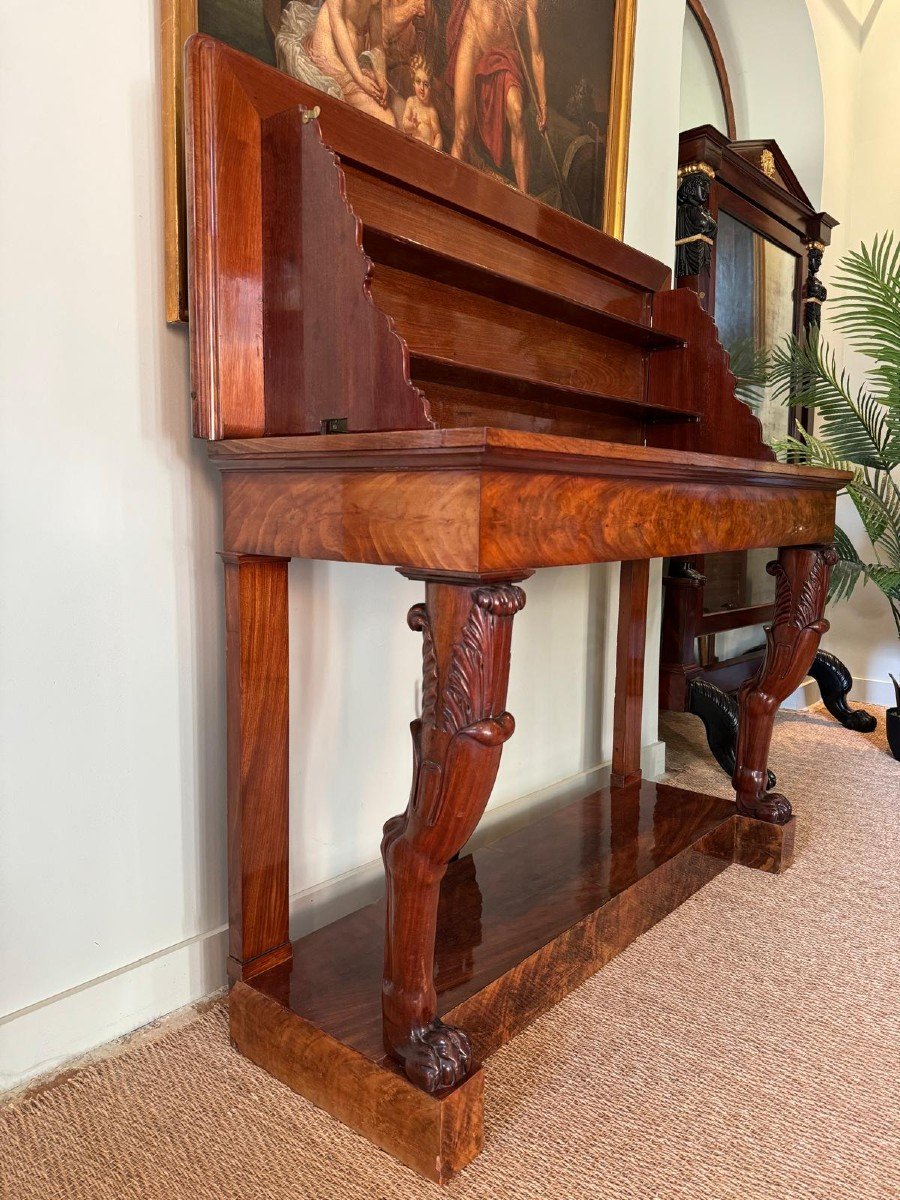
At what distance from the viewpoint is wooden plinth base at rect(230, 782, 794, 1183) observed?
1128mm

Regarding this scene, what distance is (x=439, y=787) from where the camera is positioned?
3.48 feet

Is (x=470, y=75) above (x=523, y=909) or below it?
above

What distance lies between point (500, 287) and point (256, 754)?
3.29 feet

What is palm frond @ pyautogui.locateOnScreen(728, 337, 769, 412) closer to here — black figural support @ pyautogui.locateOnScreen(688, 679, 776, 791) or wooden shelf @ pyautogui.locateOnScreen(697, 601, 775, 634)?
wooden shelf @ pyautogui.locateOnScreen(697, 601, 775, 634)

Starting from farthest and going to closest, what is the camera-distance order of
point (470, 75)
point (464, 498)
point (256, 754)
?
point (470, 75), point (256, 754), point (464, 498)

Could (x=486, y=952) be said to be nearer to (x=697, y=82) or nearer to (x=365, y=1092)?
(x=365, y=1092)

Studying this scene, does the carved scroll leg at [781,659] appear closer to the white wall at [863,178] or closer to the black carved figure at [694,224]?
the black carved figure at [694,224]

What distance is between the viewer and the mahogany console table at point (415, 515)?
1.05 m

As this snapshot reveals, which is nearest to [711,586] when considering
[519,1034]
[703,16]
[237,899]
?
[519,1034]

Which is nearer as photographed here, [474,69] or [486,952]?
[486,952]

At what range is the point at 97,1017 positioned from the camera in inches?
52.4

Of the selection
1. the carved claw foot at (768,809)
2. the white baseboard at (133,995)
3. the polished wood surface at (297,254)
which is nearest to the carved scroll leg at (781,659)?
the carved claw foot at (768,809)

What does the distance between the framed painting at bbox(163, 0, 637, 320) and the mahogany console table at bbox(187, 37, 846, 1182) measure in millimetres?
133

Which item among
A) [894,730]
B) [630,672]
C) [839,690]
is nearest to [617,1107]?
Result: [630,672]
